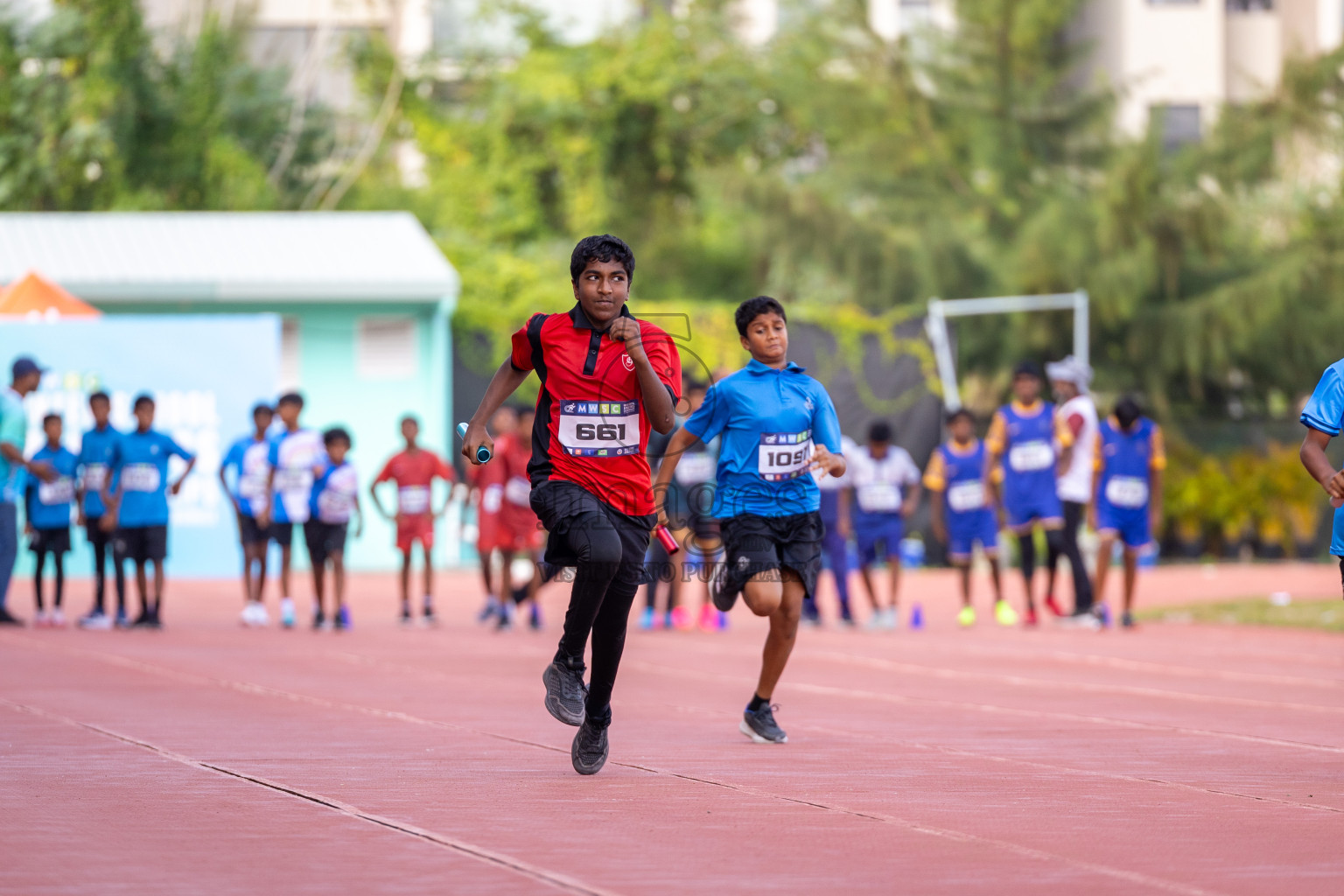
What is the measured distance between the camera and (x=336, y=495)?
16422 mm

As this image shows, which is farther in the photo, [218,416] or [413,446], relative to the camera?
[218,416]

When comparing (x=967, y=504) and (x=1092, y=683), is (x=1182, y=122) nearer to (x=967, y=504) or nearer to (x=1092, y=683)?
(x=967, y=504)

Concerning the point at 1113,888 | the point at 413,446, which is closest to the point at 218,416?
the point at 413,446

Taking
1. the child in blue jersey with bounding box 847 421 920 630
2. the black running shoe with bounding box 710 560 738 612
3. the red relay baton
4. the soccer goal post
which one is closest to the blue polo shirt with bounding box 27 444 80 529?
the child in blue jersey with bounding box 847 421 920 630

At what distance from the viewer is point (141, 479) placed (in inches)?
645

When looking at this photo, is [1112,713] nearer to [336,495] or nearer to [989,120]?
[336,495]

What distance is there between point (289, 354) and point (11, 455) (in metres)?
11.5

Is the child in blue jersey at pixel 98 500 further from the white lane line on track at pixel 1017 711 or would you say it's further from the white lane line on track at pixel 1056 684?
the white lane line on track at pixel 1056 684

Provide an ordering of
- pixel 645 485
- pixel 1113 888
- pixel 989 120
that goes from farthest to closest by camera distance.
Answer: pixel 989 120
pixel 645 485
pixel 1113 888

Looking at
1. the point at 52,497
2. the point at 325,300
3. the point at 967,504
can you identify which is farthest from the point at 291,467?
the point at 325,300

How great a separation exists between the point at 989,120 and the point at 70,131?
17.3 m

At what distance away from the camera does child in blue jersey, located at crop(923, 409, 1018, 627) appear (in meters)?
17.8

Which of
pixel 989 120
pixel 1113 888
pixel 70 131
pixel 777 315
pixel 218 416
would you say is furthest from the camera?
pixel 70 131

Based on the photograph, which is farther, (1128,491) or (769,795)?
(1128,491)
